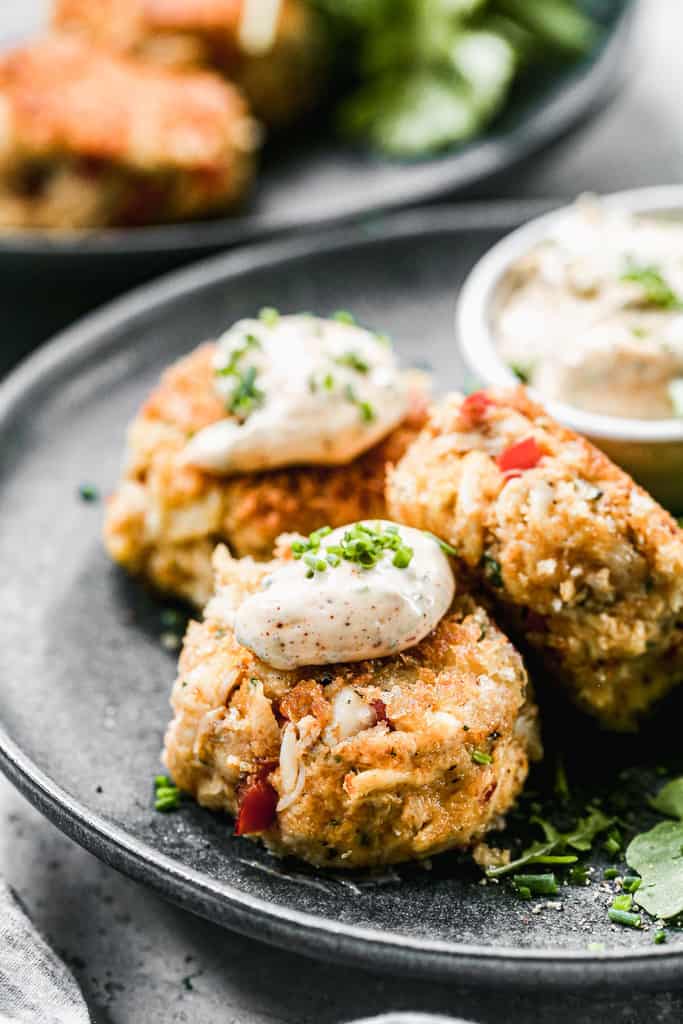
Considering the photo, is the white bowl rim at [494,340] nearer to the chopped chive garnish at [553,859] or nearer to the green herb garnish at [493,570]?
the green herb garnish at [493,570]

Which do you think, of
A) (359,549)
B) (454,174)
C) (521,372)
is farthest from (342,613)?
(454,174)

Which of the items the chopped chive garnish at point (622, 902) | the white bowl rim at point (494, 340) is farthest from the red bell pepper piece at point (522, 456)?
the chopped chive garnish at point (622, 902)

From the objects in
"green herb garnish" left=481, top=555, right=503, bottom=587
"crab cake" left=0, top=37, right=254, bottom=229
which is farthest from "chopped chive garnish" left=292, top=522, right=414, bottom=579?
"crab cake" left=0, top=37, right=254, bottom=229

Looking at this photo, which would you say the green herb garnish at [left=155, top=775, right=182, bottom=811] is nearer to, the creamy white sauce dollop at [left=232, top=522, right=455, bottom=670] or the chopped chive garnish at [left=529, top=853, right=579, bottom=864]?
the creamy white sauce dollop at [left=232, top=522, right=455, bottom=670]

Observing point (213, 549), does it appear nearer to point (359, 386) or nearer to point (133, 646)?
point (133, 646)

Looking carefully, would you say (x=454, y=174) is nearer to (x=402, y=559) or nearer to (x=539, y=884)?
(x=402, y=559)

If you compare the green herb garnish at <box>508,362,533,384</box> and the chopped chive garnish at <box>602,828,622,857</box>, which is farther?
the green herb garnish at <box>508,362,533,384</box>

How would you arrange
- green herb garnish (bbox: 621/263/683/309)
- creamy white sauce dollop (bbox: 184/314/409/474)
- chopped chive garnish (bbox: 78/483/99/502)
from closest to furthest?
1. creamy white sauce dollop (bbox: 184/314/409/474)
2. green herb garnish (bbox: 621/263/683/309)
3. chopped chive garnish (bbox: 78/483/99/502)
